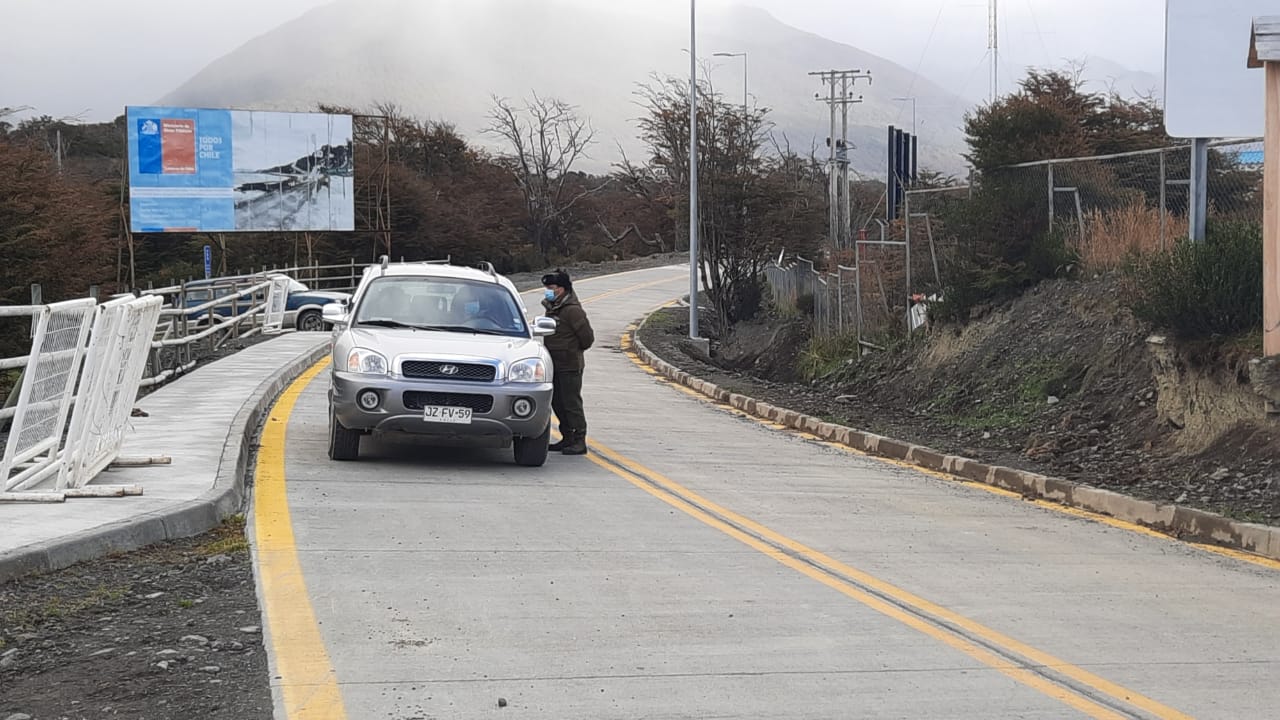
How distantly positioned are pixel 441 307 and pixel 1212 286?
7174 millimetres

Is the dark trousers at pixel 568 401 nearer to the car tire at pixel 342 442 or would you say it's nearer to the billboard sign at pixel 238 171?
the car tire at pixel 342 442

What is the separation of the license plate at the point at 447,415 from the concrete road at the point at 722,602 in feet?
1.55

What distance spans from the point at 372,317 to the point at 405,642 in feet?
22.8

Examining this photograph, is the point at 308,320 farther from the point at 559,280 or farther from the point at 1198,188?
the point at 1198,188

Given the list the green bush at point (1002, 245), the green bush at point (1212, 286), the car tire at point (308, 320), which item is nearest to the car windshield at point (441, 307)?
the green bush at point (1212, 286)

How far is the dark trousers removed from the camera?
13242 mm

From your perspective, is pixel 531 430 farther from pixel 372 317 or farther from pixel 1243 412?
pixel 1243 412

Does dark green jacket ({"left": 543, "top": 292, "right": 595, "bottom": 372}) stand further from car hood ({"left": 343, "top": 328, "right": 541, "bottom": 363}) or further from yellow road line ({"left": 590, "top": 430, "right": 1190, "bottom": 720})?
yellow road line ({"left": 590, "top": 430, "right": 1190, "bottom": 720})

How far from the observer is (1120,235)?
17.3 m

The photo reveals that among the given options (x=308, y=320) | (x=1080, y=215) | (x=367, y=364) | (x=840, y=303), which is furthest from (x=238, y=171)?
(x=367, y=364)

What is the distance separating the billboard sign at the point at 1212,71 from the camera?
13.4m

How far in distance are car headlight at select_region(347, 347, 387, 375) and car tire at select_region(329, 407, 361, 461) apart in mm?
485

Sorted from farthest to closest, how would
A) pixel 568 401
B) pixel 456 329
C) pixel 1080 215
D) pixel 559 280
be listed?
pixel 1080 215
pixel 559 280
pixel 568 401
pixel 456 329

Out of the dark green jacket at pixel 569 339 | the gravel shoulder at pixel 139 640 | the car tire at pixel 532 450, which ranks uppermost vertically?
the dark green jacket at pixel 569 339
